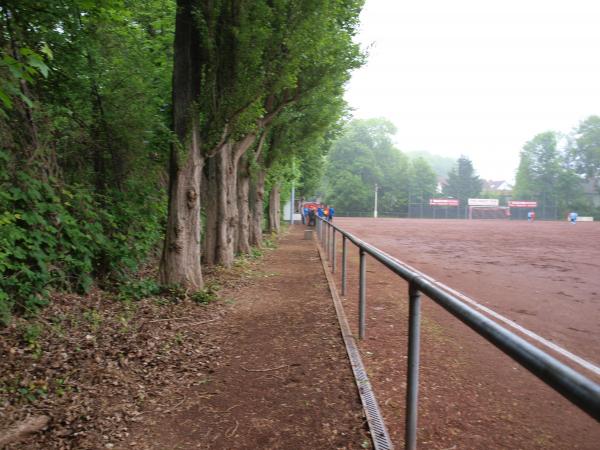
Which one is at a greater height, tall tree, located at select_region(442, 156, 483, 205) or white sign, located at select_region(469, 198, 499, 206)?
tall tree, located at select_region(442, 156, 483, 205)

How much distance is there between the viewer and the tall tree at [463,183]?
86.1 metres

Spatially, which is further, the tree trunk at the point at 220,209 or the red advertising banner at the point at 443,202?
the red advertising banner at the point at 443,202

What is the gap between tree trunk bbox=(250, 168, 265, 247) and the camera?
16.9 metres

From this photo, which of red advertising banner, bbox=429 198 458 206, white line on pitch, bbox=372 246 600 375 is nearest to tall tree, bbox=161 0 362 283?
white line on pitch, bbox=372 246 600 375

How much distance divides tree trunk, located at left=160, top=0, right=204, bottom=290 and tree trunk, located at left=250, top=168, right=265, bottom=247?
364 inches

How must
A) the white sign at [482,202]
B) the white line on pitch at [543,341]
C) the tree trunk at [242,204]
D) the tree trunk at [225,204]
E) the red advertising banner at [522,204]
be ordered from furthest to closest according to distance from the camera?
1. the white sign at [482,202]
2. the red advertising banner at [522,204]
3. the tree trunk at [242,204]
4. the tree trunk at [225,204]
5. the white line on pitch at [543,341]

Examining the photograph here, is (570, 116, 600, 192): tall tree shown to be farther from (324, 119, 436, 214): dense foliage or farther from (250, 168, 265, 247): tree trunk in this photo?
(250, 168, 265, 247): tree trunk

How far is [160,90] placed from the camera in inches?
338

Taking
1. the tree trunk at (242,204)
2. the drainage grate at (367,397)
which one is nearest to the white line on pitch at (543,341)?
the drainage grate at (367,397)

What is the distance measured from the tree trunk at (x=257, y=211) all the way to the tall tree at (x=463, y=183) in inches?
2948

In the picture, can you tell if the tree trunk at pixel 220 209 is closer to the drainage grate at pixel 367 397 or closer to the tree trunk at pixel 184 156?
the tree trunk at pixel 184 156

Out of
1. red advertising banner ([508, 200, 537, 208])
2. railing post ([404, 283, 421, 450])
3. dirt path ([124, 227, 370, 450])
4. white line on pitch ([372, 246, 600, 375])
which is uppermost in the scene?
red advertising banner ([508, 200, 537, 208])

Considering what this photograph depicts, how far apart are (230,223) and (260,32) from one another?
5212mm

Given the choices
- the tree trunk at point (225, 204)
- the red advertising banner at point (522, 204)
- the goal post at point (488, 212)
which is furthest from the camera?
the goal post at point (488, 212)
